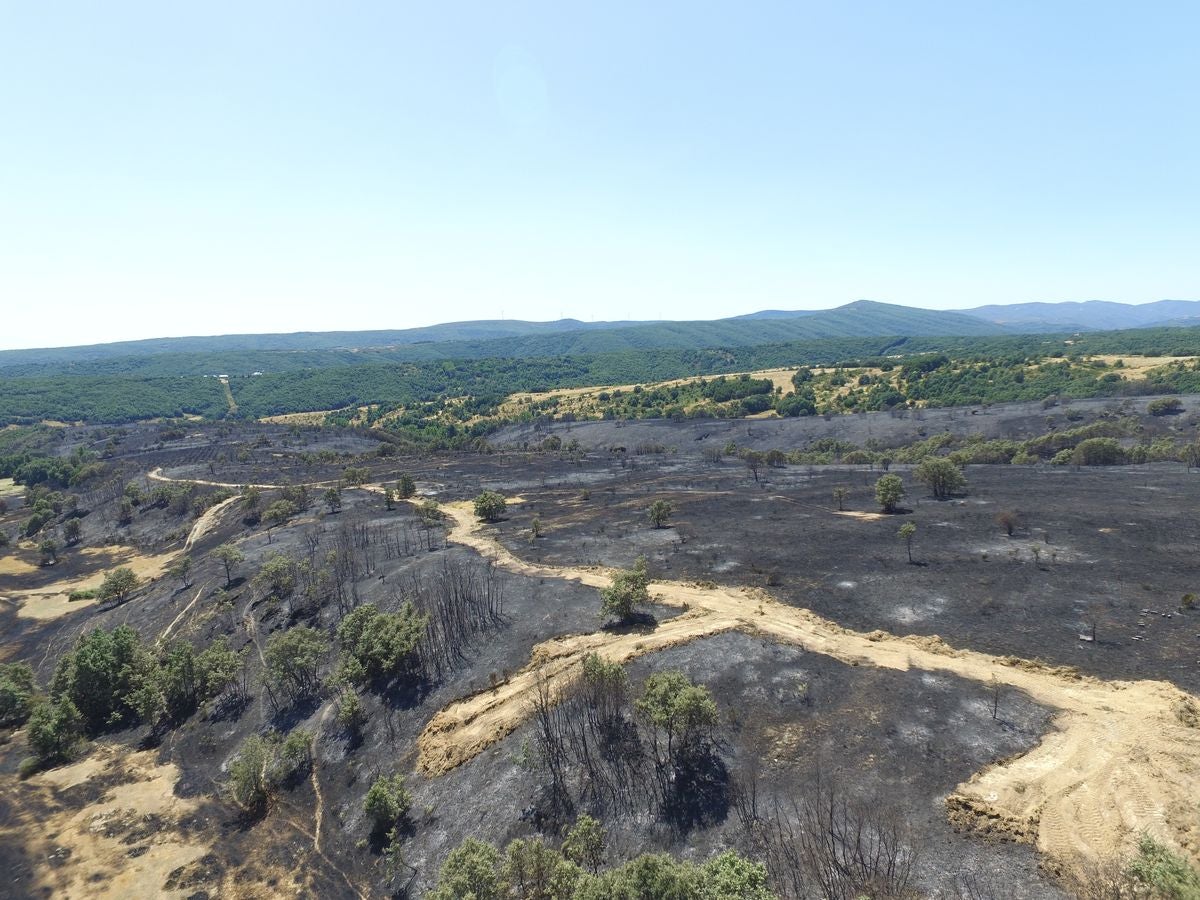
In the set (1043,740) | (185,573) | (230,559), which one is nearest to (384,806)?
(1043,740)

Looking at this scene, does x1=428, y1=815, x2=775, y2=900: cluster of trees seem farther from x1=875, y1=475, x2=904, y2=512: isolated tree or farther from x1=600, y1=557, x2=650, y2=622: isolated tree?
x1=875, y1=475, x2=904, y2=512: isolated tree

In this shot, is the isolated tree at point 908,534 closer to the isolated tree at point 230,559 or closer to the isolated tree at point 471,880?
the isolated tree at point 471,880

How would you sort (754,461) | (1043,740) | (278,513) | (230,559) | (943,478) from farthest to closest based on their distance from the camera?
(754,461)
(278,513)
(943,478)
(230,559)
(1043,740)

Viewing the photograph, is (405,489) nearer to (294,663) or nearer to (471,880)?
(294,663)

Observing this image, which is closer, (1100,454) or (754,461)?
(1100,454)

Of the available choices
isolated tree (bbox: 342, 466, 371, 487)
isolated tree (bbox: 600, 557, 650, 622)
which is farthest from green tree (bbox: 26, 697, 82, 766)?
isolated tree (bbox: 342, 466, 371, 487)

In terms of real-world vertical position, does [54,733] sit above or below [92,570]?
above
